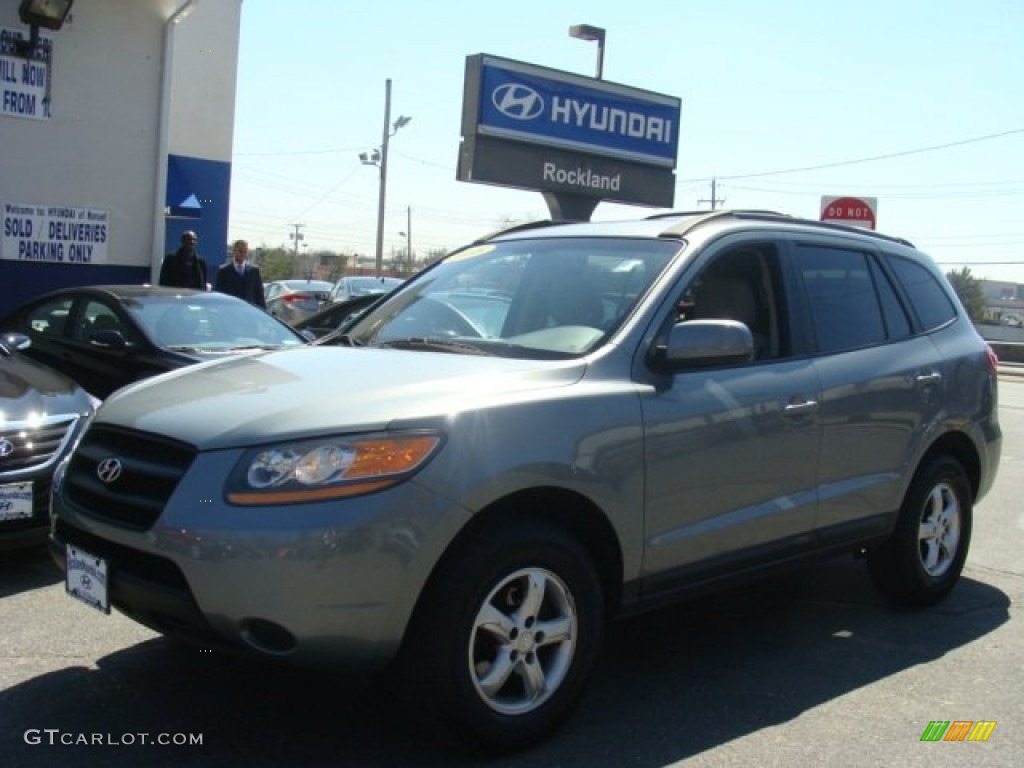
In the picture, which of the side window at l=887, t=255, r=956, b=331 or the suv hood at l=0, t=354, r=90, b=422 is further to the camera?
the suv hood at l=0, t=354, r=90, b=422

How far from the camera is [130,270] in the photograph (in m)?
13.0

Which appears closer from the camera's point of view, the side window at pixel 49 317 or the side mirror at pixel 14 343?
the side mirror at pixel 14 343

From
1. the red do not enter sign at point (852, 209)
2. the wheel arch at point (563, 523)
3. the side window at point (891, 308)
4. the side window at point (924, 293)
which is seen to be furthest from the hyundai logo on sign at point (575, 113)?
the wheel arch at point (563, 523)

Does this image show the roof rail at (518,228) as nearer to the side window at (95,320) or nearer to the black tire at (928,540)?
the black tire at (928,540)

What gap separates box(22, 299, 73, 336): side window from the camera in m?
8.56

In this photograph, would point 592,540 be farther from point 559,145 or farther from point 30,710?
point 559,145

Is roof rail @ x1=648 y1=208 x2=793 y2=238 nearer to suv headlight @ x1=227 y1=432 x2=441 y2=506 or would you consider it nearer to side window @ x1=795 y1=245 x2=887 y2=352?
side window @ x1=795 y1=245 x2=887 y2=352

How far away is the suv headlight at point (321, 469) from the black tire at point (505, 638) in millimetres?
341

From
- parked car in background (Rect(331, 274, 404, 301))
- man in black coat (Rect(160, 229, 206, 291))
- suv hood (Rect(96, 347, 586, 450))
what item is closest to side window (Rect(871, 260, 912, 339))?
suv hood (Rect(96, 347, 586, 450))

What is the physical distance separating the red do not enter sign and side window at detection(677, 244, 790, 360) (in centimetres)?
1436

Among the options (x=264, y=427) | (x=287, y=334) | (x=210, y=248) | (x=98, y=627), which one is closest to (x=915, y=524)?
(x=264, y=427)

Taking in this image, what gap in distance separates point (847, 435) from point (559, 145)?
15267 millimetres

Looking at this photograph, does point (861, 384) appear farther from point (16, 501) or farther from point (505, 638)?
point (16, 501)

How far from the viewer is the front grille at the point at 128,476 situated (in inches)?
123
